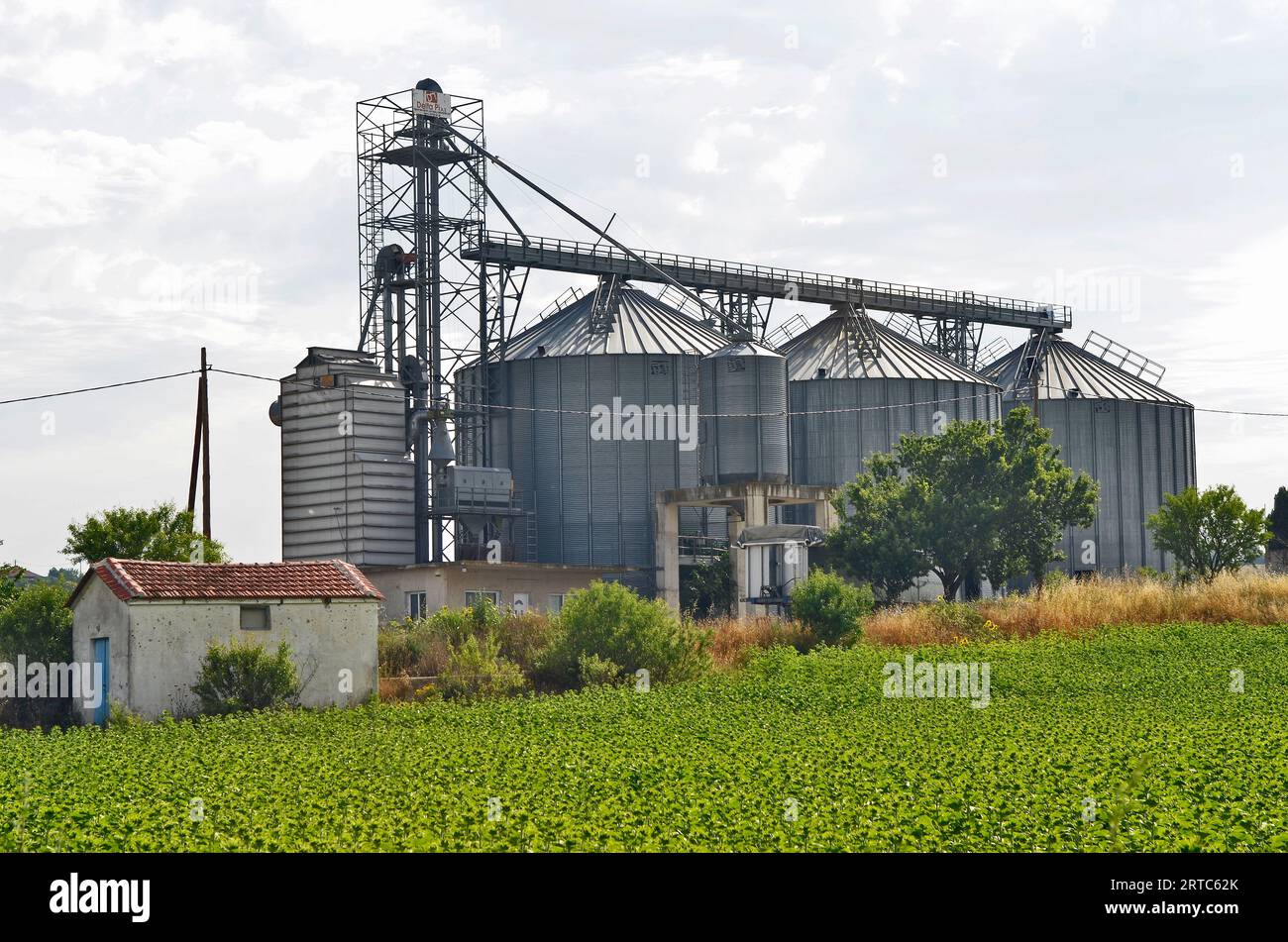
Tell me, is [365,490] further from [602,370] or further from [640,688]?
[640,688]

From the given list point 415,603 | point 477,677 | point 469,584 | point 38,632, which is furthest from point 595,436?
point 38,632

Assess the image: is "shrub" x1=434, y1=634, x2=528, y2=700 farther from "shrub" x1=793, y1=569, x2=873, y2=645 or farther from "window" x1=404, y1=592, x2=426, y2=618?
"window" x1=404, y1=592, x2=426, y2=618

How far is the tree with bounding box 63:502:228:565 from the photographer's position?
35.1 meters

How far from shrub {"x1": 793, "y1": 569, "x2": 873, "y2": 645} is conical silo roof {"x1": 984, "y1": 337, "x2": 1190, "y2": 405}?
92.7 ft

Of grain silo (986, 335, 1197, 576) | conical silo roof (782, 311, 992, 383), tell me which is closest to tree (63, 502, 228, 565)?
conical silo roof (782, 311, 992, 383)

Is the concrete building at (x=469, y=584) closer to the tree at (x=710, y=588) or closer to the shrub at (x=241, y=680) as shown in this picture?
the tree at (x=710, y=588)

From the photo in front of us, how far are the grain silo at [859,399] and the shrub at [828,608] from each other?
17510 mm

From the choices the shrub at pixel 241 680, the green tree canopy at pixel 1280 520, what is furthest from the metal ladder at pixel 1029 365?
the shrub at pixel 241 680

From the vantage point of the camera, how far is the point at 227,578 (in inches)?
1254

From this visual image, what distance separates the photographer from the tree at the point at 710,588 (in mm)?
51156

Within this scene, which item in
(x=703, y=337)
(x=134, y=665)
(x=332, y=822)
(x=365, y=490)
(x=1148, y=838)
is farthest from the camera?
(x=703, y=337)

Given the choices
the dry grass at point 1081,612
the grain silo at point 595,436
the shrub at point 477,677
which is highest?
the grain silo at point 595,436
